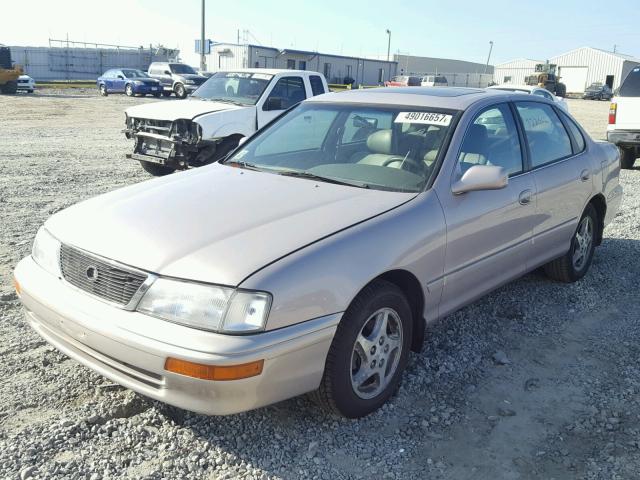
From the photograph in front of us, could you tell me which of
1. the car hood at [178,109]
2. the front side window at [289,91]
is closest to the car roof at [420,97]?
the car hood at [178,109]

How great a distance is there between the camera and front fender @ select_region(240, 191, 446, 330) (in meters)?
2.69

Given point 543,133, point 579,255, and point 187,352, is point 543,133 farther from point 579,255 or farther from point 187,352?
point 187,352

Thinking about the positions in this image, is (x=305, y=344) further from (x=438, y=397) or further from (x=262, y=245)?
(x=438, y=397)

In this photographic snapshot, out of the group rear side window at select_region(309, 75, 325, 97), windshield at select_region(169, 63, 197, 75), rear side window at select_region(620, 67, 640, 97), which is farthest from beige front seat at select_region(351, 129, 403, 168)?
windshield at select_region(169, 63, 197, 75)

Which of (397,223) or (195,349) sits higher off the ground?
(397,223)

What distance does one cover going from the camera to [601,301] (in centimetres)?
505

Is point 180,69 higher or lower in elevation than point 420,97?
lower

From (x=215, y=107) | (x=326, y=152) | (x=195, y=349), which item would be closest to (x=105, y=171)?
(x=215, y=107)

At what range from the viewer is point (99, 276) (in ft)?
9.51

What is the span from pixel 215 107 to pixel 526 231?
6397 mm

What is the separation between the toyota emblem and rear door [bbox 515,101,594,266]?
298 centimetres

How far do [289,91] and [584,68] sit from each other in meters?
69.5

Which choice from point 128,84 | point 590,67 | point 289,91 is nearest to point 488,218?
point 289,91

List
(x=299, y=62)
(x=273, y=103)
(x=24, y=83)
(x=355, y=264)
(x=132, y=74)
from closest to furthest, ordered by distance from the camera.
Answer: (x=355, y=264)
(x=273, y=103)
(x=24, y=83)
(x=132, y=74)
(x=299, y=62)
